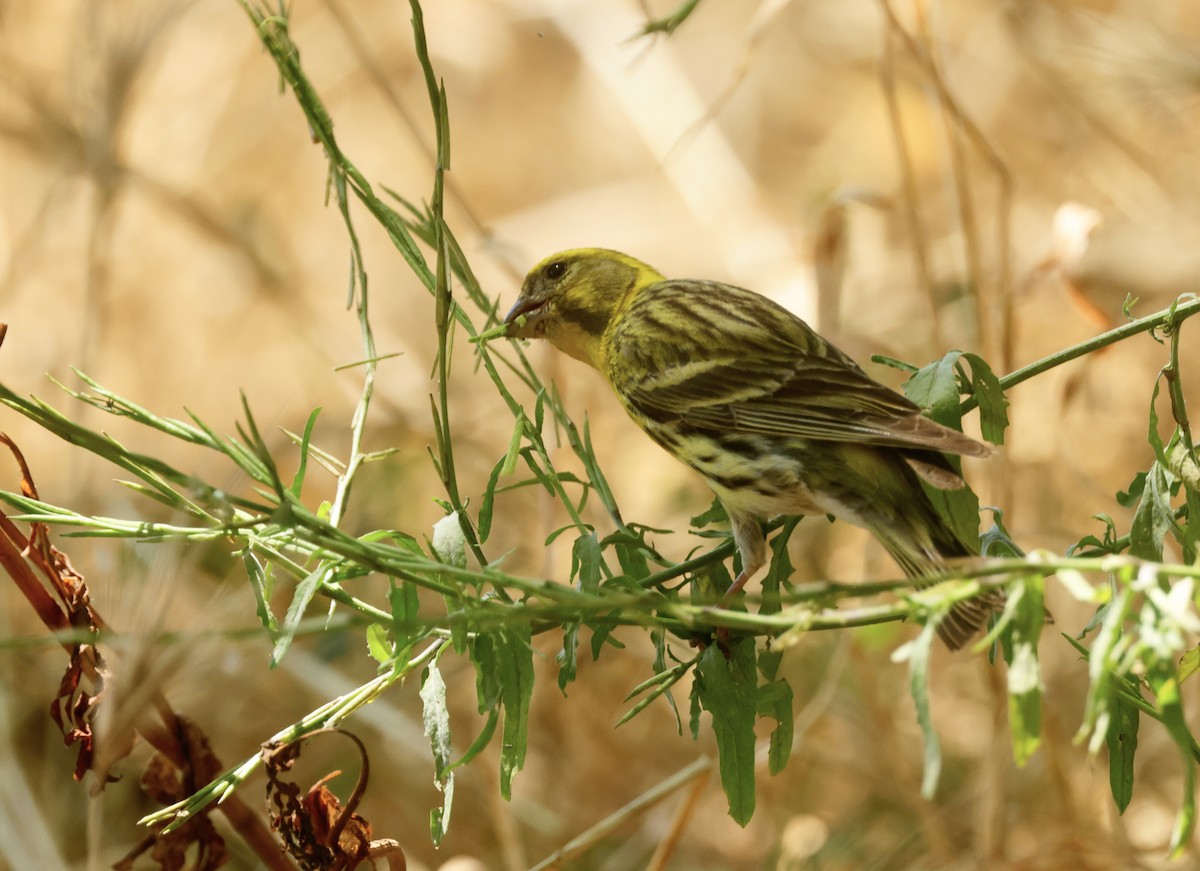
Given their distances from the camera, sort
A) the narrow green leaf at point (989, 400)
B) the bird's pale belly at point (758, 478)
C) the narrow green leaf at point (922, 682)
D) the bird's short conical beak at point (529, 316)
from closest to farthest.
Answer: the narrow green leaf at point (922, 682), the narrow green leaf at point (989, 400), the bird's pale belly at point (758, 478), the bird's short conical beak at point (529, 316)

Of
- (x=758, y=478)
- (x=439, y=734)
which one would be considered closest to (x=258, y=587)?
(x=439, y=734)

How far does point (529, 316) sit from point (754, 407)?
0.76 meters

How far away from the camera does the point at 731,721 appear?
1576 millimetres

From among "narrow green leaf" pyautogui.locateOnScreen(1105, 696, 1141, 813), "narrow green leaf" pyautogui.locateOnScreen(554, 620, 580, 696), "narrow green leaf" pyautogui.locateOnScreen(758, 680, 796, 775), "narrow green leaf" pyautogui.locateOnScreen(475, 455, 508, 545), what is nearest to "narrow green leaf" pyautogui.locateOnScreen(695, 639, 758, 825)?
"narrow green leaf" pyautogui.locateOnScreen(758, 680, 796, 775)

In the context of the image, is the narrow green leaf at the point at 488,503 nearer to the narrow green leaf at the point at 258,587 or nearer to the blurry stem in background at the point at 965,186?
the narrow green leaf at the point at 258,587

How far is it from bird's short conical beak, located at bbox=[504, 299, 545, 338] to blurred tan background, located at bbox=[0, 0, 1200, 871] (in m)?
0.07

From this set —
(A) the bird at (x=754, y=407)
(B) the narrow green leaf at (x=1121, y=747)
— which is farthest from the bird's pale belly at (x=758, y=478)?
(B) the narrow green leaf at (x=1121, y=747)

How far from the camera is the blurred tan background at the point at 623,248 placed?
370 cm

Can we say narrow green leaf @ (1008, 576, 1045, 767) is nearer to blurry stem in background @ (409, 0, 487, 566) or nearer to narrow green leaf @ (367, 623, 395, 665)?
blurry stem in background @ (409, 0, 487, 566)

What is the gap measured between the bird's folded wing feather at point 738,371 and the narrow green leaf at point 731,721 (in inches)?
20.9

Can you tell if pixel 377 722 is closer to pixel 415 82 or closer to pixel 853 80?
pixel 415 82

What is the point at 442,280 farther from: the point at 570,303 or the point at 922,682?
the point at 570,303

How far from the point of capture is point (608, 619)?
4.78ft

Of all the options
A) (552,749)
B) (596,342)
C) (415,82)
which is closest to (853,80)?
(415,82)
